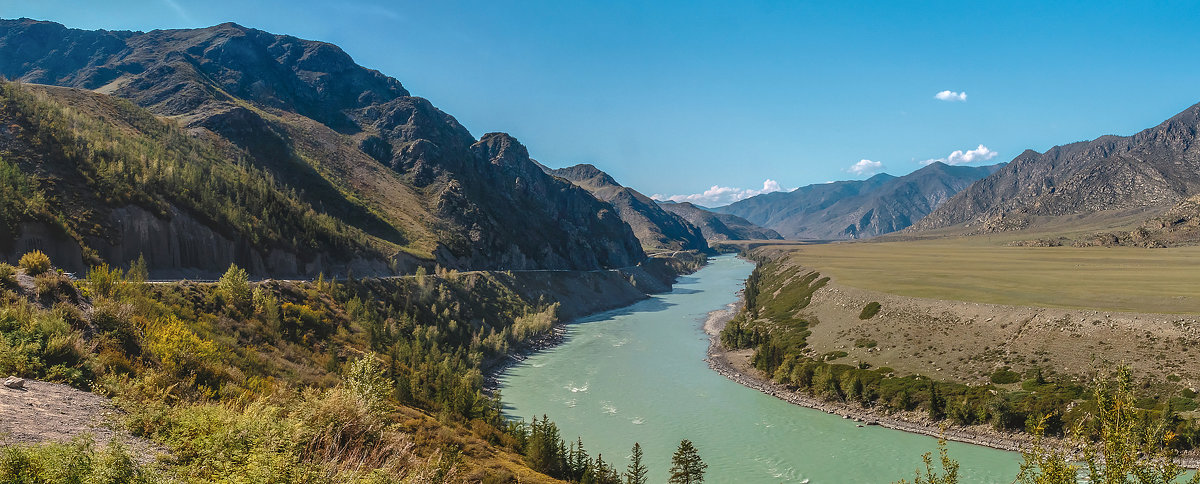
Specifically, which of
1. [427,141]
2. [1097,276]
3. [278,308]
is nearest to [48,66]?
[427,141]

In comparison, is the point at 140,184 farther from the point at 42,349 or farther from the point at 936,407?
the point at 936,407

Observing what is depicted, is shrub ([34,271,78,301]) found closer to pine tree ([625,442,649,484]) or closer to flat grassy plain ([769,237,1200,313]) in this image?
pine tree ([625,442,649,484])

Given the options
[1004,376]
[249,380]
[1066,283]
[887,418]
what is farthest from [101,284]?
[1066,283]

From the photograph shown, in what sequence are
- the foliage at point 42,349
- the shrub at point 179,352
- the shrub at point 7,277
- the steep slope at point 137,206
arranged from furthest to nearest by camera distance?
the steep slope at point 137,206
the shrub at point 7,277
the shrub at point 179,352
the foliage at point 42,349

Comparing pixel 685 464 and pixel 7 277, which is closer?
pixel 7 277

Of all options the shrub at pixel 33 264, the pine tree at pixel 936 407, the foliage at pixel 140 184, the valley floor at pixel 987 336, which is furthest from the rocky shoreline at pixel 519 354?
the pine tree at pixel 936 407

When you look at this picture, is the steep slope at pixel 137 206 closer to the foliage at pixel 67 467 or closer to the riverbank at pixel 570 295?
the riverbank at pixel 570 295
